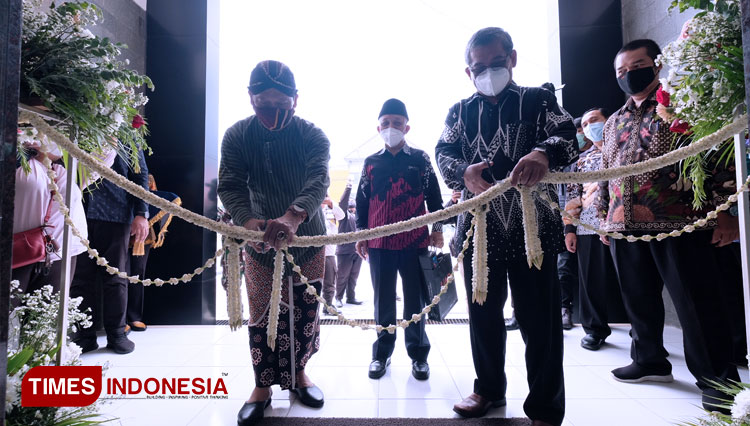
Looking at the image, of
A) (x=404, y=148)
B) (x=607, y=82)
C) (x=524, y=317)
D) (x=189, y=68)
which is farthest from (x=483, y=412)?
(x=189, y=68)

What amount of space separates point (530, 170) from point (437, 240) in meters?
1.20

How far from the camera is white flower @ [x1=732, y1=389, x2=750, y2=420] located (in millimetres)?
1120

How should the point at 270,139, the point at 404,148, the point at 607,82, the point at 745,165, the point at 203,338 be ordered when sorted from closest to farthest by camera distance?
the point at 745,165
the point at 270,139
the point at 404,148
the point at 203,338
the point at 607,82

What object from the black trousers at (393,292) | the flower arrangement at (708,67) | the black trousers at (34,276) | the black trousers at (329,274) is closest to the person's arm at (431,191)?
the black trousers at (393,292)

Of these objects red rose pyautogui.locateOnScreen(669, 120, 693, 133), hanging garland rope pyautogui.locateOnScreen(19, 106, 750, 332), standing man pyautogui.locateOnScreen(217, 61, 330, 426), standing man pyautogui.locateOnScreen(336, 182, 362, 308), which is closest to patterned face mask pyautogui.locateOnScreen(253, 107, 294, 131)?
standing man pyautogui.locateOnScreen(217, 61, 330, 426)

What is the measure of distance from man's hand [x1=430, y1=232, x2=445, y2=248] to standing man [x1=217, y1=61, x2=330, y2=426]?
0.88 m

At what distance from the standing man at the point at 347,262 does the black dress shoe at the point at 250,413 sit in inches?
112

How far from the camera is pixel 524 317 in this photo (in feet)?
5.32

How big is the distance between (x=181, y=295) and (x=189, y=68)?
224 cm

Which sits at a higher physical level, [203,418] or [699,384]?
[699,384]

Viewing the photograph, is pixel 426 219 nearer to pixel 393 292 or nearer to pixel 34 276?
pixel 393 292

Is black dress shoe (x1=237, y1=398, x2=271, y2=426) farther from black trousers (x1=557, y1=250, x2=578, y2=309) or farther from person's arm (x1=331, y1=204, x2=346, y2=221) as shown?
person's arm (x1=331, y1=204, x2=346, y2=221)

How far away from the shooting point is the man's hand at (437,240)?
2.53m

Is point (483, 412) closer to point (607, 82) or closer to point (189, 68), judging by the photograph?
point (607, 82)
